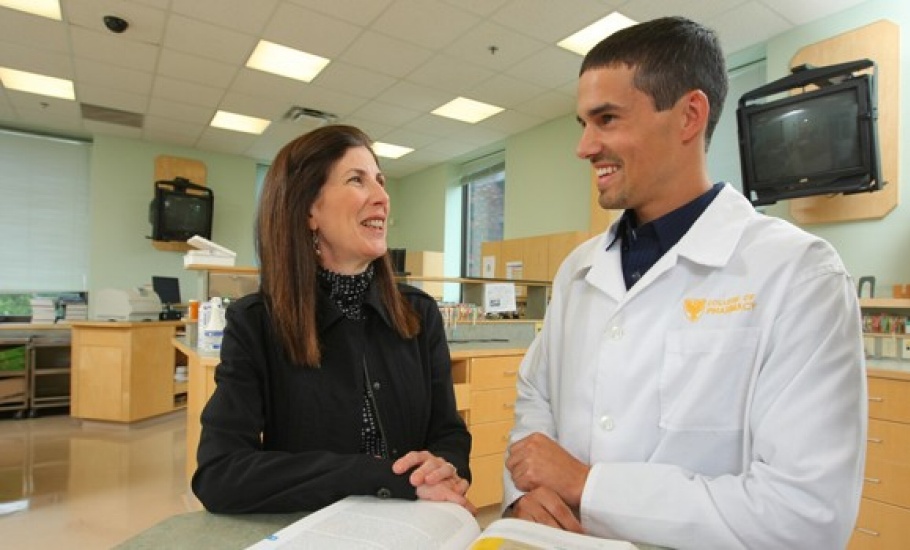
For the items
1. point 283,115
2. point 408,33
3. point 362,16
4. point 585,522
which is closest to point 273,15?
point 362,16

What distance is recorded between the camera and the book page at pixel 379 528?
0.63 meters

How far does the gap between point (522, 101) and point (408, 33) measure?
5.59ft

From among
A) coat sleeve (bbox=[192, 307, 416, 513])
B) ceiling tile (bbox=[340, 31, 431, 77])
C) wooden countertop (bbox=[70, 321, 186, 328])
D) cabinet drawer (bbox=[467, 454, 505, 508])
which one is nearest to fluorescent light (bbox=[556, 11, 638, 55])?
ceiling tile (bbox=[340, 31, 431, 77])

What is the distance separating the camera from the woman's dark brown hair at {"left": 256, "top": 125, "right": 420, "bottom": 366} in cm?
110

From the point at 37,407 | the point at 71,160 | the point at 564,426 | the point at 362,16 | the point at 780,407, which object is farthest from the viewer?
the point at 71,160

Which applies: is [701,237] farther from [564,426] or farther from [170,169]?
[170,169]

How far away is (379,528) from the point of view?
692mm

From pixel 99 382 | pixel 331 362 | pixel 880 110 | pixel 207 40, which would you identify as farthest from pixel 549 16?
pixel 99 382

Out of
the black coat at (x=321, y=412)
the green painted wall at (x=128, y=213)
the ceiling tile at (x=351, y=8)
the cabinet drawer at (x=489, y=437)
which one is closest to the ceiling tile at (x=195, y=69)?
the ceiling tile at (x=351, y=8)

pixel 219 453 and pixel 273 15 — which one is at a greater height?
pixel 273 15

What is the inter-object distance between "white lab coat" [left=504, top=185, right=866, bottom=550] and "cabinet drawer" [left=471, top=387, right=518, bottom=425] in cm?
180

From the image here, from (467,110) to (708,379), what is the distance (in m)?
5.32

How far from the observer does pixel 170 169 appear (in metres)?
7.10

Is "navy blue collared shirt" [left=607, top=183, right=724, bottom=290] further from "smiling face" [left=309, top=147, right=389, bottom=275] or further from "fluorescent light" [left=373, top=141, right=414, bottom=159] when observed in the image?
"fluorescent light" [left=373, top=141, right=414, bottom=159]
